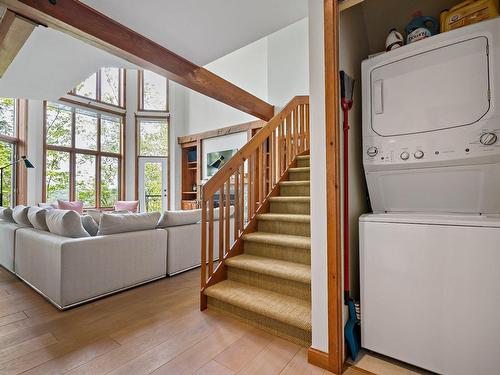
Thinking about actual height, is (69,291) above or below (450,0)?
below

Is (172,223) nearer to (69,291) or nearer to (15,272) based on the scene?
(69,291)

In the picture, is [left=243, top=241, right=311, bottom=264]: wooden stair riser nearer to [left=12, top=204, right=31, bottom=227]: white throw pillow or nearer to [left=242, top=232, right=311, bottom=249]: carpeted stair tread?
[left=242, top=232, right=311, bottom=249]: carpeted stair tread

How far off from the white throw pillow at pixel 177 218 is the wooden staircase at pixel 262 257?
2.09ft

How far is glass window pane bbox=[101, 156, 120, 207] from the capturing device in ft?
23.8

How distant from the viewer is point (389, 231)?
1474 mm

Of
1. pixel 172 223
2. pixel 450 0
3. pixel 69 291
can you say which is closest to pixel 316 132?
pixel 450 0

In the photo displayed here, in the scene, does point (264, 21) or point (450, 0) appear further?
point (264, 21)

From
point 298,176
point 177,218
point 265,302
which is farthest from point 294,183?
point 265,302

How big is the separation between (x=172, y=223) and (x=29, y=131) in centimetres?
523

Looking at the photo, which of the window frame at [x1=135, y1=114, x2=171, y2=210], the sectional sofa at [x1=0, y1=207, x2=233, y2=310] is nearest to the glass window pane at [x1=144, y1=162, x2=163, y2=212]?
the window frame at [x1=135, y1=114, x2=171, y2=210]

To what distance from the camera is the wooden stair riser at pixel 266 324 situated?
68.2 inches

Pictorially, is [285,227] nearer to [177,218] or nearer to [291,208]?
[291,208]

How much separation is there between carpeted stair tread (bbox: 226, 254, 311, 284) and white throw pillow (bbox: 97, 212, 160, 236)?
3.32ft

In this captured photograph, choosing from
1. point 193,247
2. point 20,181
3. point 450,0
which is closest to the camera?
point 450,0
